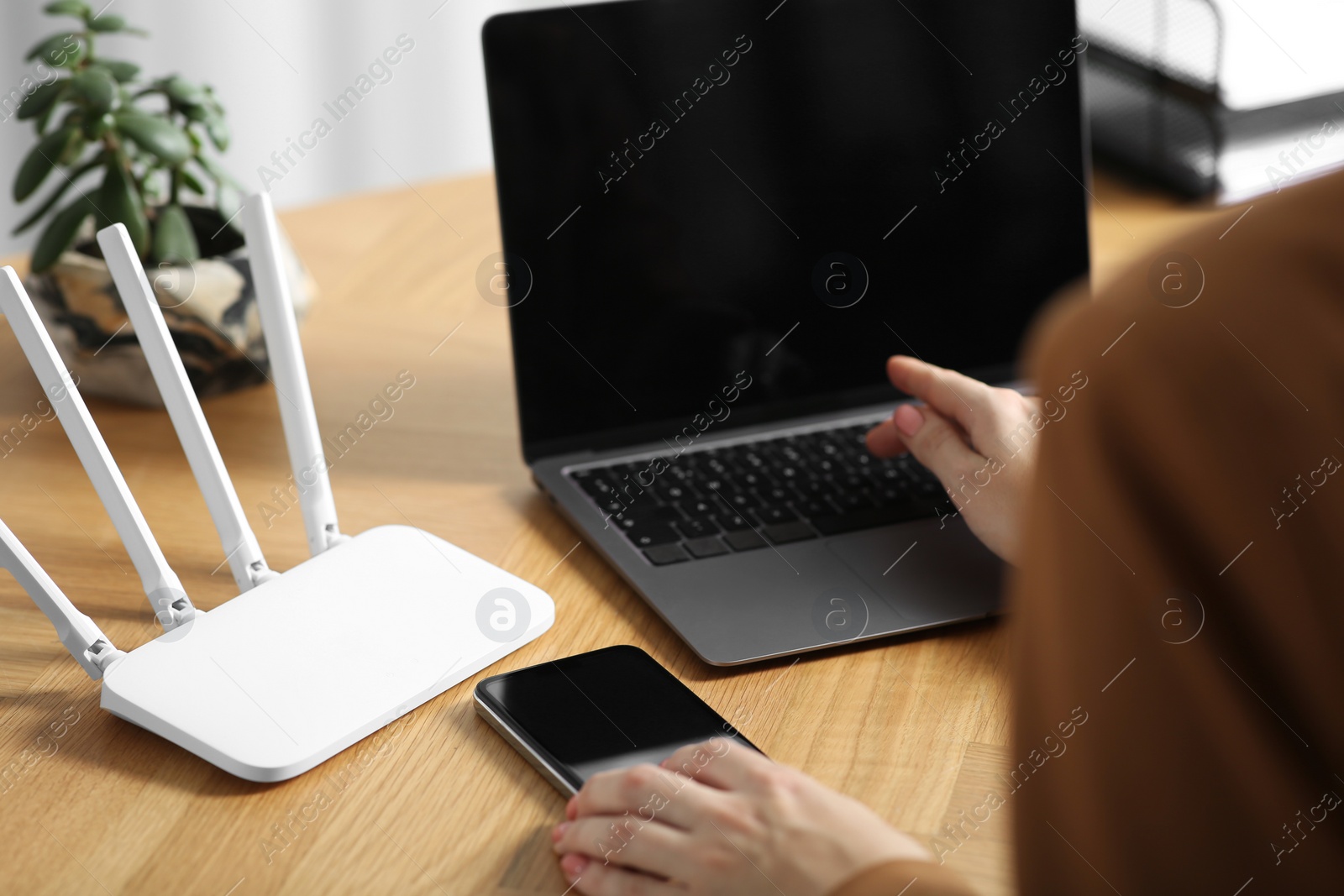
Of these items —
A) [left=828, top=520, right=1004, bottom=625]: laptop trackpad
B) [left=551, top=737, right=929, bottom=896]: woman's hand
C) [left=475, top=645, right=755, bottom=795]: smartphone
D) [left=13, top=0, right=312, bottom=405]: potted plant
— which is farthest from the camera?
[left=13, top=0, right=312, bottom=405]: potted plant

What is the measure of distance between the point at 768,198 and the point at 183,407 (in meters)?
0.44

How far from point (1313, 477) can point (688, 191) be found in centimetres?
60

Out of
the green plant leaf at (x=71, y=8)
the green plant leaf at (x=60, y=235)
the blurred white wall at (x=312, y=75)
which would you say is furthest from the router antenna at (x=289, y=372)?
the blurred white wall at (x=312, y=75)

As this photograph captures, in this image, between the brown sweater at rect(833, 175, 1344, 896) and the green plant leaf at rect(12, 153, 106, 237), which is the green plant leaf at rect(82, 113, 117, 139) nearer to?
the green plant leaf at rect(12, 153, 106, 237)

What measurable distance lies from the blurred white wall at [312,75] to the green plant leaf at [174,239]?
0.88 meters

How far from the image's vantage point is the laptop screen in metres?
0.85

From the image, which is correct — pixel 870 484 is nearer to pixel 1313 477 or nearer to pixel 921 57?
pixel 921 57

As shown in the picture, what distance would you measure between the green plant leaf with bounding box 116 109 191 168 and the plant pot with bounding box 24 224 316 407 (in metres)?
0.09

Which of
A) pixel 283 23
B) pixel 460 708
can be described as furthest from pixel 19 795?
pixel 283 23

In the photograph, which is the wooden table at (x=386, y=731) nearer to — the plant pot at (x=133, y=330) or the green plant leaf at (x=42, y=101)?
the plant pot at (x=133, y=330)

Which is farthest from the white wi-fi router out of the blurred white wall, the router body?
the blurred white wall

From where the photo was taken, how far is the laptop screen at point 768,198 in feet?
2.78

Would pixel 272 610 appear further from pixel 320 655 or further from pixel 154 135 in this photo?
pixel 154 135

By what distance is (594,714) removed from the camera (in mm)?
648
